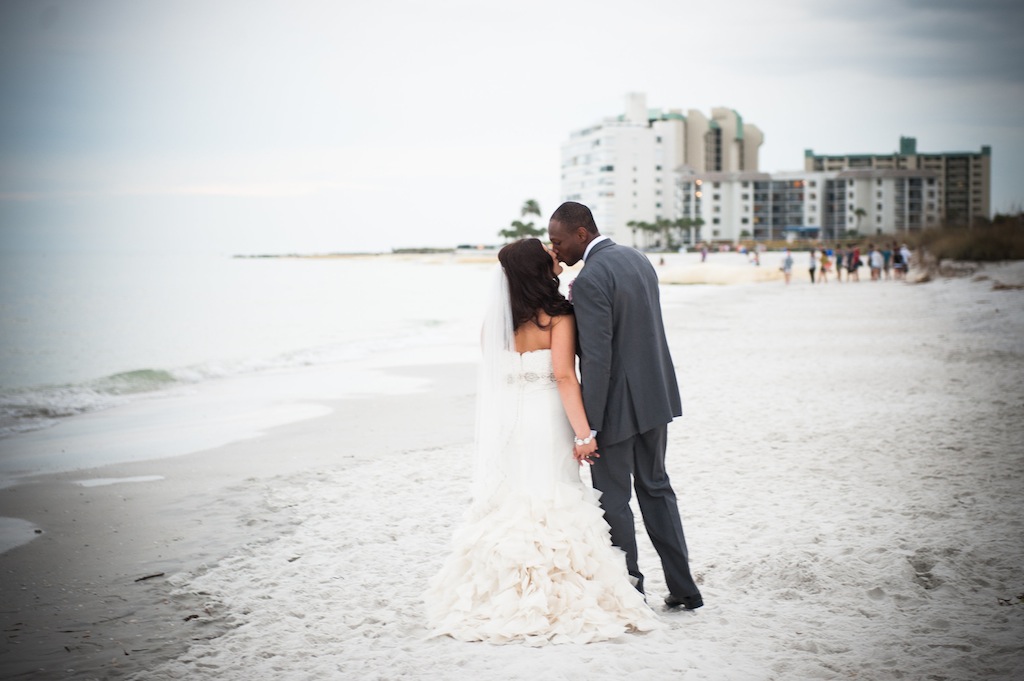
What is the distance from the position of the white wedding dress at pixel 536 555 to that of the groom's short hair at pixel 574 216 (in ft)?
2.21

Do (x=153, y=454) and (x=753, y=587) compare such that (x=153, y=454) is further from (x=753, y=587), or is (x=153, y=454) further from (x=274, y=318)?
(x=274, y=318)

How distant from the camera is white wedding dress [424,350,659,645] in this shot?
429cm

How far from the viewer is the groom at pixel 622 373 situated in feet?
14.1

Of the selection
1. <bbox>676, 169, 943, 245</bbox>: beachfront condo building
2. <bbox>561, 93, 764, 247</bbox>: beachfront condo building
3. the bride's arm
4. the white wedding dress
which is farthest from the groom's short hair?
<bbox>561, 93, 764, 247</bbox>: beachfront condo building

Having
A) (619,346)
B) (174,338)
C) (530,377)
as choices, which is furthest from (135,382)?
(619,346)

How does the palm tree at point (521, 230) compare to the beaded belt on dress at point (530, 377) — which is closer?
the beaded belt on dress at point (530, 377)

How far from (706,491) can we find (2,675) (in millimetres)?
5070

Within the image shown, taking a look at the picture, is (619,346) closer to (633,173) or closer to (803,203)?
(803,203)

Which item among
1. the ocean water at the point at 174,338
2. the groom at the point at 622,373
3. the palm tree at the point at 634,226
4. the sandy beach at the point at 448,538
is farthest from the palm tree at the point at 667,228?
the groom at the point at 622,373

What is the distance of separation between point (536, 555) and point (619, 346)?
1.12 m

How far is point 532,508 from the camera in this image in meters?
4.39

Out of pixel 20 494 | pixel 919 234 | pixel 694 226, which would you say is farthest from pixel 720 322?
pixel 694 226

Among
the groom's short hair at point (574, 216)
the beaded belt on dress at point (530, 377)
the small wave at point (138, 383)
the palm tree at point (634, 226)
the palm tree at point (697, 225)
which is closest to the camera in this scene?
the groom's short hair at point (574, 216)

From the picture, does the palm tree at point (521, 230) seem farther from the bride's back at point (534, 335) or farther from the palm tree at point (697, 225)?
the bride's back at point (534, 335)
